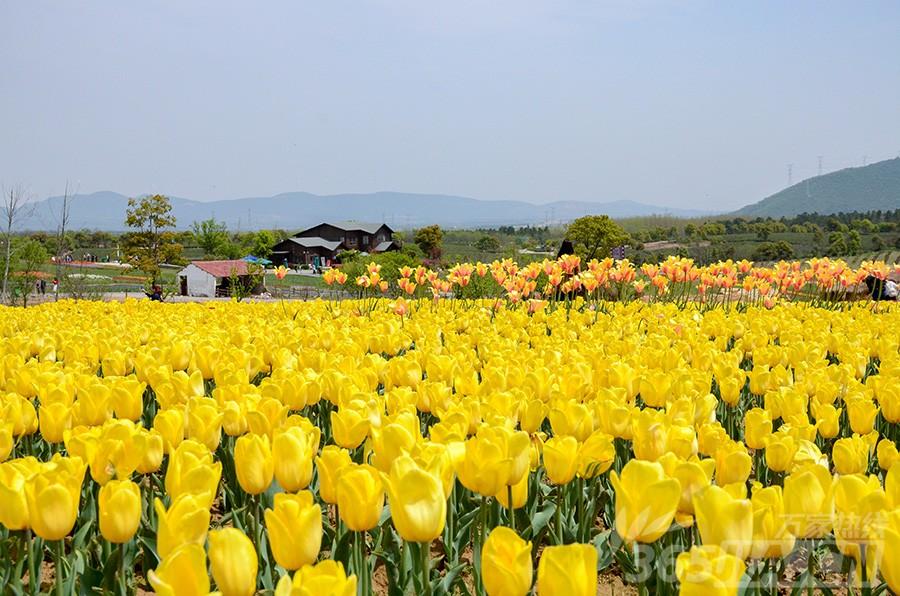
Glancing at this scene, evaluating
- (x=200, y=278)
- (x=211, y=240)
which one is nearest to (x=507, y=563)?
(x=200, y=278)

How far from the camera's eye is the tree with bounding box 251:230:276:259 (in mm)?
113188

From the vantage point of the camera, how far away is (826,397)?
10.5ft

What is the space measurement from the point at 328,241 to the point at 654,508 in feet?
415

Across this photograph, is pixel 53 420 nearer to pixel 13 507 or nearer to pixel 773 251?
pixel 13 507

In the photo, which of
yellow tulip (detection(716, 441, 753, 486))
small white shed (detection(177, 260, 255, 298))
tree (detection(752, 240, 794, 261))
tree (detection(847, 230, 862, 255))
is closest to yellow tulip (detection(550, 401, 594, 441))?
yellow tulip (detection(716, 441, 753, 486))

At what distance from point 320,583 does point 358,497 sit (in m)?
0.50

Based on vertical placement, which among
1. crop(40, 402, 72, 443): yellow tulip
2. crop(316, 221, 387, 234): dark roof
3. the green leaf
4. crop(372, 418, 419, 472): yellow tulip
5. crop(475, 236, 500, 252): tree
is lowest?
the green leaf

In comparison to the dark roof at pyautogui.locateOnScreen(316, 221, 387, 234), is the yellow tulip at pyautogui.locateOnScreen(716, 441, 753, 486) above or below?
below

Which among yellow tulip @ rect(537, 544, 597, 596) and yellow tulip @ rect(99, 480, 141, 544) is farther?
yellow tulip @ rect(99, 480, 141, 544)

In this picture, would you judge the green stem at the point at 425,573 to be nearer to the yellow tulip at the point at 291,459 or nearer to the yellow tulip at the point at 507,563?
the yellow tulip at the point at 507,563

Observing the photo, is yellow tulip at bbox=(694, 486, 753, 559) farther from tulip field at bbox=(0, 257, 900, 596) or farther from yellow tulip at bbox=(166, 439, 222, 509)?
yellow tulip at bbox=(166, 439, 222, 509)

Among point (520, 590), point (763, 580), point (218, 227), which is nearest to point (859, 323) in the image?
point (763, 580)

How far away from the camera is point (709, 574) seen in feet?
4.09

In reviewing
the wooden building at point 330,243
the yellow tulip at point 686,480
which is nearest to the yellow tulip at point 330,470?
the yellow tulip at point 686,480
